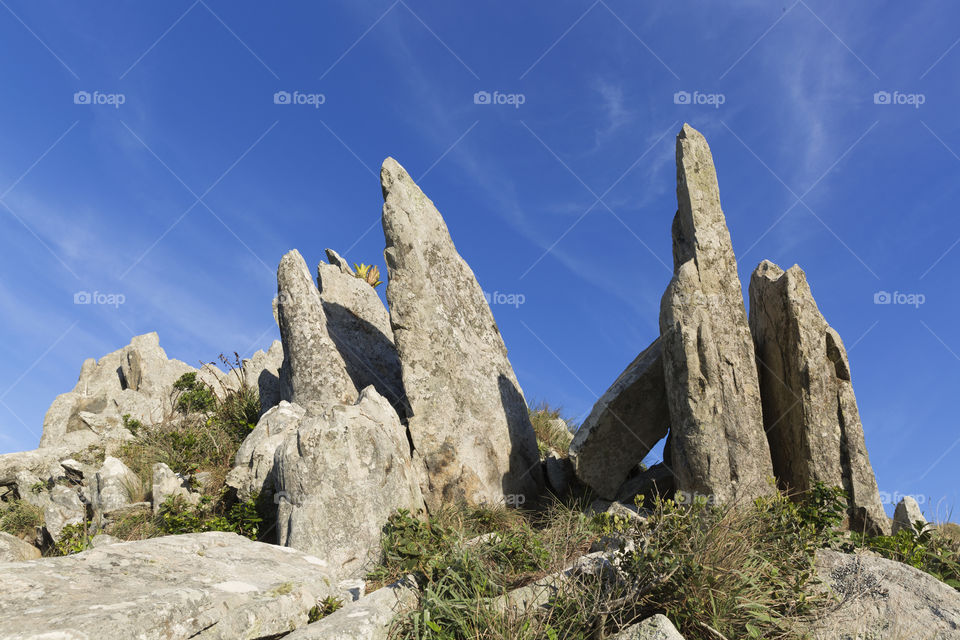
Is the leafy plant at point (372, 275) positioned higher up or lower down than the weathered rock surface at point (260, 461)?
higher up

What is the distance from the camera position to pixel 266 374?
16.5 metres

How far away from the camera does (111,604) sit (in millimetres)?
5324

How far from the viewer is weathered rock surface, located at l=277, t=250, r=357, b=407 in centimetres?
1313

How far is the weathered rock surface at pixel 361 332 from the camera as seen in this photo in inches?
556

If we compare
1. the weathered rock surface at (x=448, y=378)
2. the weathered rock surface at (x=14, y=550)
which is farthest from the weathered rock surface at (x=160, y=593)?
the weathered rock surface at (x=14, y=550)

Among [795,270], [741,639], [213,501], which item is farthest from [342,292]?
[741,639]

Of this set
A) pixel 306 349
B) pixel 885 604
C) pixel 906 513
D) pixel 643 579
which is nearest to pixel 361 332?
pixel 306 349

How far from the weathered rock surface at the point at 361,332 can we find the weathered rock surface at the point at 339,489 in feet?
11.1

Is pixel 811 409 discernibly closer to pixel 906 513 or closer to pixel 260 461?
pixel 906 513

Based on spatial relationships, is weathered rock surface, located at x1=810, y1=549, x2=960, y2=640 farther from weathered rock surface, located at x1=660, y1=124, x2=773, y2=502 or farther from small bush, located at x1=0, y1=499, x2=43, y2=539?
small bush, located at x1=0, y1=499, x2=43, y2=539

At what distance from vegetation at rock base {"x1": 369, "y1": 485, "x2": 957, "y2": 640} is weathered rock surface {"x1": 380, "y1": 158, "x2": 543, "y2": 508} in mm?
4127

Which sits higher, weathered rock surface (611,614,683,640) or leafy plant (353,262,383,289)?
leafy plant (353,262,383,289)

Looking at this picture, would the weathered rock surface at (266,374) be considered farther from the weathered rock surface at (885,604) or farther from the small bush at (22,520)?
the weathered rock surface at (885,604)

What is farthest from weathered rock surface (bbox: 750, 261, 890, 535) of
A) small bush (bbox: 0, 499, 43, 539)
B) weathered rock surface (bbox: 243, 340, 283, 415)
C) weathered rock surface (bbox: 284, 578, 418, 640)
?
small bush (bbox: 0, 499, 43, 539)
